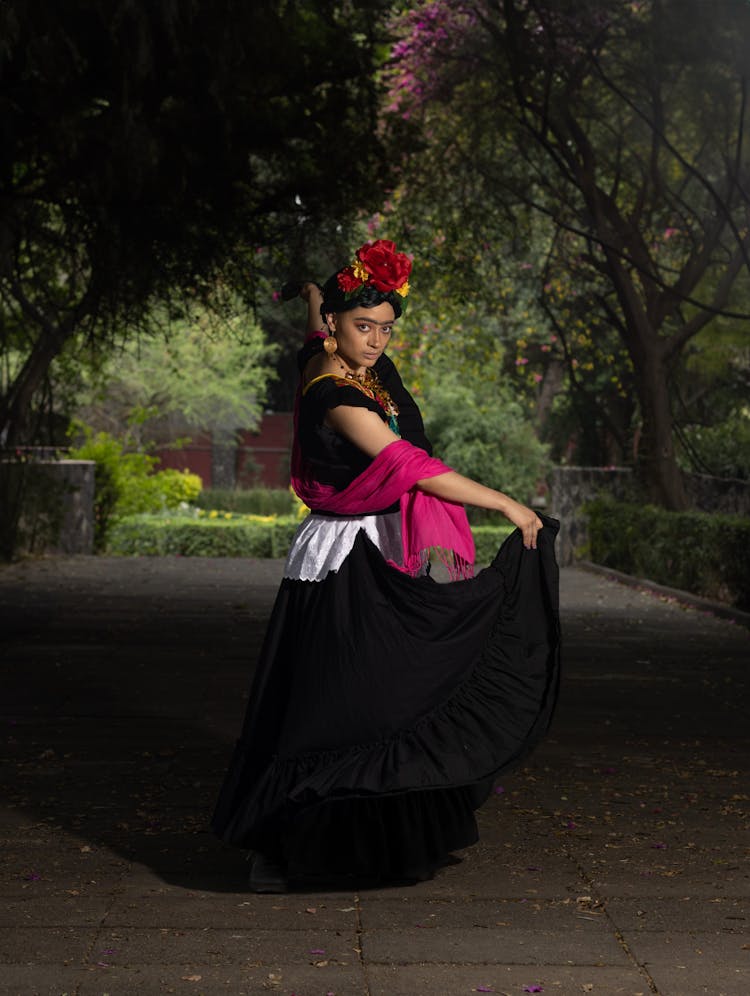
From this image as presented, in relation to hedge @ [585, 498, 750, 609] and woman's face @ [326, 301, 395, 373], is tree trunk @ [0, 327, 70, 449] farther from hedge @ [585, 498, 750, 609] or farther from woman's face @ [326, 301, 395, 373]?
woman's face @ [326, 301, 395, 373]

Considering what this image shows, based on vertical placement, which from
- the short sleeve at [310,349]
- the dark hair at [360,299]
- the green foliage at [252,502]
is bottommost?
the green foliage at [252,502]

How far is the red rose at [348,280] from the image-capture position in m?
5.95

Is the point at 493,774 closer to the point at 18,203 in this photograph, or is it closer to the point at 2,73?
the point at 2,73

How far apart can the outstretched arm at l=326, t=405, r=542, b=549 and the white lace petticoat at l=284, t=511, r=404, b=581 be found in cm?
25

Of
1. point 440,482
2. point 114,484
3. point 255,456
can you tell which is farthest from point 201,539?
point 255,456

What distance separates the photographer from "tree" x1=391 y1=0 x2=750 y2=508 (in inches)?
818

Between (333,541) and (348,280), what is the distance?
0.85 metres

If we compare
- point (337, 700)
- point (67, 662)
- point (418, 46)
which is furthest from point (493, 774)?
point (418, 46)

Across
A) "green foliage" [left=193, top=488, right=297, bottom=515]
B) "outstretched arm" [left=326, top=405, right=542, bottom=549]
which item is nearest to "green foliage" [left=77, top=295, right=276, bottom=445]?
"green foliage" [left=193, top=488, right=297, bottom=515]

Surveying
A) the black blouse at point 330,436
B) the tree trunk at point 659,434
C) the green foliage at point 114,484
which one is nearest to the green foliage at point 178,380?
the green foliage at point 114,484

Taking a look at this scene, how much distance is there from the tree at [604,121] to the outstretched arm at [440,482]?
1401 centimetres

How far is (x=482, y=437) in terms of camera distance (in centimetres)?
4116

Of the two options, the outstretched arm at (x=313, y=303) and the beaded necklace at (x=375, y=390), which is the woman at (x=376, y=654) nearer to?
the beaded necklace at (x=375, y=390)

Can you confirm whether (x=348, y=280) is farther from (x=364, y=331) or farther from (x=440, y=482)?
(x=440, y=482)
